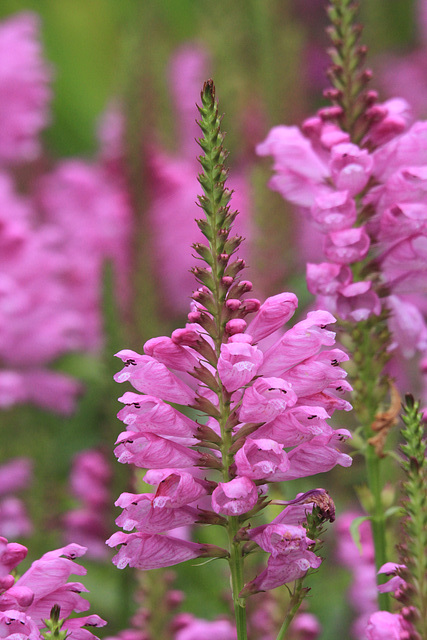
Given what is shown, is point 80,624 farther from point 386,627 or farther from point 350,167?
point 350,167

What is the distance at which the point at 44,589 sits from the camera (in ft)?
1.31

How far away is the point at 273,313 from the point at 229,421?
2.0 inches

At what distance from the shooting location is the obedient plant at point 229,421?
1.21ft

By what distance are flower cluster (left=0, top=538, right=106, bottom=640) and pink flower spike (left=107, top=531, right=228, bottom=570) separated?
0.02m

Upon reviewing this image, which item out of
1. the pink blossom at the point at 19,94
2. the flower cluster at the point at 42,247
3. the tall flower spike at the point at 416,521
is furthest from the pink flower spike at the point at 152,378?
the pink blossom at the point at 19,94

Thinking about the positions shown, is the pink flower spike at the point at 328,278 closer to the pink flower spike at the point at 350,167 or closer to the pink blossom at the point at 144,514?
the pink flower spike at the point at 350,167

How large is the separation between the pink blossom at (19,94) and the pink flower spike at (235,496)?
106cm

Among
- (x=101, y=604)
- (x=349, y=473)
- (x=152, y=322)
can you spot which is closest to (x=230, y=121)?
(x=152, y=322)

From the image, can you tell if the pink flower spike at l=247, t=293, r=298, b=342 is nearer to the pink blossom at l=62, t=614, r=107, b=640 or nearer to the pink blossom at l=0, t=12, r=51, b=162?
the pink blossom at l=62, t=614, r=107, b=640

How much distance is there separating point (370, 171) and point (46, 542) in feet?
1.64

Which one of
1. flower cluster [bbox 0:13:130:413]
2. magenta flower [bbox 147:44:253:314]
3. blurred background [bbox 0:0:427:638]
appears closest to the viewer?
blurred background [bbox 0:0:427:638]

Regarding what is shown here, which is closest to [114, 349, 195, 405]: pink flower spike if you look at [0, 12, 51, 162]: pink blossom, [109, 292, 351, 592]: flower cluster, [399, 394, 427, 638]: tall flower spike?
[109, 292, 351, 592]: flower cluster

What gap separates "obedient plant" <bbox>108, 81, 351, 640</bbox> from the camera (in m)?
0.37

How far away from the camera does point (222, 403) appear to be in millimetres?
398
